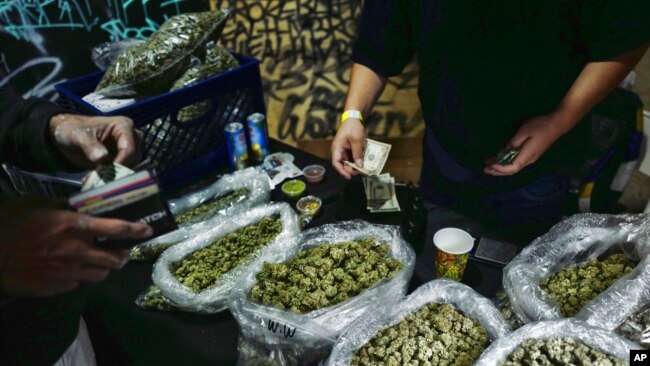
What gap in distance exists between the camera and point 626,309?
0.99 metres

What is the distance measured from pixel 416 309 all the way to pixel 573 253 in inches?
18.7

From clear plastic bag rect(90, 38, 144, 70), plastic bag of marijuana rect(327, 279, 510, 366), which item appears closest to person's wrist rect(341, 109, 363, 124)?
plastic bag of marijuana rect(327, 279, 510, 366)

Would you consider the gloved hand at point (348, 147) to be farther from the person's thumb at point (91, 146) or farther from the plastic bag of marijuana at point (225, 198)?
the person's thumb at point (91, 146)

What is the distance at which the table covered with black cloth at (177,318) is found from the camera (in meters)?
1.11

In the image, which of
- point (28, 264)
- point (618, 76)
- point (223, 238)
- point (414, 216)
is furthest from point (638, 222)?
point (28, 264)

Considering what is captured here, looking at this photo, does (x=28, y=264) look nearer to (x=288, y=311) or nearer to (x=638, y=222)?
(x=288, y=311)

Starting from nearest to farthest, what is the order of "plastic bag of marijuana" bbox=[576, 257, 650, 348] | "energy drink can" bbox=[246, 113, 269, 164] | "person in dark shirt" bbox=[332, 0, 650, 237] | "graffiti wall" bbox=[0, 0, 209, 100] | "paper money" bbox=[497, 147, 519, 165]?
"plastic bag of marijuana" bbox=[576, 257, 650, 348], "person in dark shirt" bbox=[332, 0, 650, 237], "paper money" bbox=[497, 147, 519, 165], "energy drink can" bbox=[246, 113, 269, 164], "graffiti wall" bbox=[0, 0, 209, 100]

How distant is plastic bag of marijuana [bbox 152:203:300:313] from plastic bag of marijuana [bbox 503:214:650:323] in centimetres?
63

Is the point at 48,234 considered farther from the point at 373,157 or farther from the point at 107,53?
the point at 107,53

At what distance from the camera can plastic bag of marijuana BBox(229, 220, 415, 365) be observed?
1.05 meters

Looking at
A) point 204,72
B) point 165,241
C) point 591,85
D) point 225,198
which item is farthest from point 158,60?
point 591,85

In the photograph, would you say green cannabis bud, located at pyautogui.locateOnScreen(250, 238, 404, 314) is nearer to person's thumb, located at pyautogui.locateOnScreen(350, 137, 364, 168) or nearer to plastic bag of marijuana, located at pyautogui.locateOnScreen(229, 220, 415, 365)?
plastic bag of marijuana, located at pyautogui.locateOnScreen(229, 220, 415, 365)

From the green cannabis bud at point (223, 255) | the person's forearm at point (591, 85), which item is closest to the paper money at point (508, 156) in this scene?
the person's forearm at point (591, 85)

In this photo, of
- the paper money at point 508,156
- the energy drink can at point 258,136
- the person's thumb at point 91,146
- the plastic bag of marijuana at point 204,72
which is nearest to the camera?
the person's thumb at point 91,146
